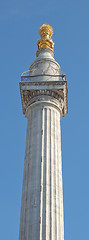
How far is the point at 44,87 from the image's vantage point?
40.0 meters

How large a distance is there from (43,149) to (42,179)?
10.3 ft

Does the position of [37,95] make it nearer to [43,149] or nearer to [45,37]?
[43,149]

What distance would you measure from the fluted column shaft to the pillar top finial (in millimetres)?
11132

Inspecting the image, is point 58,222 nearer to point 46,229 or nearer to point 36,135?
point 46,229

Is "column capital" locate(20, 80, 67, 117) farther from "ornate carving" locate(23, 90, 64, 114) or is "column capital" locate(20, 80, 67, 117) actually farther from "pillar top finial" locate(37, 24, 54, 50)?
"pillar top finial" locate(37, 24, 54, 50)

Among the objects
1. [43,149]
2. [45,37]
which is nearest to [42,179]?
[43,149]

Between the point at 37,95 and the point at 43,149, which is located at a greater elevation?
the point at 37,95

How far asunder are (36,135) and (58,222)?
8590 millimetres

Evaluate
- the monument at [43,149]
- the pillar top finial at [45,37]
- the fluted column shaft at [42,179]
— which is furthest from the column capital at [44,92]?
the pillar top finial at [45,37]

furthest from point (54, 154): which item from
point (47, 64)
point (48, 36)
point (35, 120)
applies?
point (48, 36)

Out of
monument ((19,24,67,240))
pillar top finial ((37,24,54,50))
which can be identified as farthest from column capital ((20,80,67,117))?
pillar top finial ((37,24,54,50))

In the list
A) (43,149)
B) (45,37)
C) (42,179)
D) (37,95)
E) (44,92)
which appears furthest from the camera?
(45,37)

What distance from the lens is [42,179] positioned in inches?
1303

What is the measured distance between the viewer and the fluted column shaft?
30656 mm
